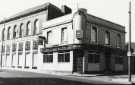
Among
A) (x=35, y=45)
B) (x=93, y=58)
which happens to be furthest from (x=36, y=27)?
(x=93, y=58)

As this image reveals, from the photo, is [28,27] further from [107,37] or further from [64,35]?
[107,37]

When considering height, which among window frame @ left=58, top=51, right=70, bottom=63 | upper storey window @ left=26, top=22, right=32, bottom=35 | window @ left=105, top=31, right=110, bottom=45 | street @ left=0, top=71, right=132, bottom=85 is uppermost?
upper storey window @ left=26, top=22, right=32, bottom=35

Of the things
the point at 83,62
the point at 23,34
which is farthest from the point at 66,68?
the point at 23,34

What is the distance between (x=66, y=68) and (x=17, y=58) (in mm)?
15854

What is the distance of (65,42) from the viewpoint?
29.6 meters

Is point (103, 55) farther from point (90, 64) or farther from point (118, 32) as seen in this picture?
point (118, 32)

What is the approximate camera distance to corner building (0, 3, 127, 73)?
91.1 feet

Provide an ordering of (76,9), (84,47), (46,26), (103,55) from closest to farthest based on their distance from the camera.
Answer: (84,47), (76,9), (103,55), (46,26)

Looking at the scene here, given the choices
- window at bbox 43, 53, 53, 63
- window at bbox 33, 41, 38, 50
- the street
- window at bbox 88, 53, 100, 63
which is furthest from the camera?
window at bbox 33, 41, 38, 50

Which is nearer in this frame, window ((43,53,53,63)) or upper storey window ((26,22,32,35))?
window ((43,53,53,63))

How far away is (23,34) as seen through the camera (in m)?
40.0

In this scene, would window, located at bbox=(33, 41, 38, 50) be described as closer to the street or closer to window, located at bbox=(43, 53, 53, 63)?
window, located at bbox=(43, 53, 53, 63)

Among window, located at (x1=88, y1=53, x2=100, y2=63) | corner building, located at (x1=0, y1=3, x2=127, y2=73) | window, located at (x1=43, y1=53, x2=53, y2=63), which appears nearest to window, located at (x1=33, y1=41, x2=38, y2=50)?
corner building, located at (x1=0, y1=3, x2=127, y2=73)

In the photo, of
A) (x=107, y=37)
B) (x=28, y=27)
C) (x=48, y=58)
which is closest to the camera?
(x=48, y=58)
